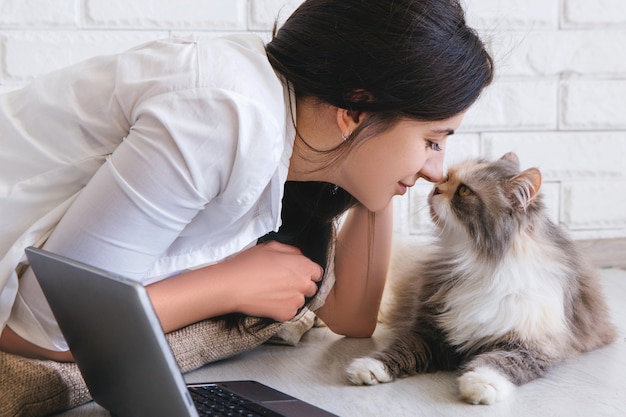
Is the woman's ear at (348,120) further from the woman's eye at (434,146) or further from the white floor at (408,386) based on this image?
the white floor at (408,386)

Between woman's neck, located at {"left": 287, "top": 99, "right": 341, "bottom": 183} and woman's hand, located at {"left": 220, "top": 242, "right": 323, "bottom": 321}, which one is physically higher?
woman's neck, located at {"left": 287, "top": 99, "right": 341, "bottom": 183}

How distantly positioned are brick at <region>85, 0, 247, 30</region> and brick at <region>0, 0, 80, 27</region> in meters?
0.04

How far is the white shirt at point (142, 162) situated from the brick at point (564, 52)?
1021 millimetres

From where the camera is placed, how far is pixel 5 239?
1093mm

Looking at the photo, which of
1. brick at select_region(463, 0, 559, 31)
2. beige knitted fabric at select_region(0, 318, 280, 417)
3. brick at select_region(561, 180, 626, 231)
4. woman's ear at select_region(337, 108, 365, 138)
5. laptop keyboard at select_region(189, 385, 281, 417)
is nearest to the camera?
laptop keyboard at select_region(189, 385, 281, 417)

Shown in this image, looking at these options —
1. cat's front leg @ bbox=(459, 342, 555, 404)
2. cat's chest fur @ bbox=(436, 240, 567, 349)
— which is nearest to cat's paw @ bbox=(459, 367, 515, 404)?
cat's front leg @ bbox=(459, 342, 555, 404)

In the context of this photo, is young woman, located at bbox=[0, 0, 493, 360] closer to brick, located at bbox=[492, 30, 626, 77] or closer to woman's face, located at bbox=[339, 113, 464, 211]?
woman's face, located at bbox=[339, 113, 464, 211]

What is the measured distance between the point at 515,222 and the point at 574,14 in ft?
3.20

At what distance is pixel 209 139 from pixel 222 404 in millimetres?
327

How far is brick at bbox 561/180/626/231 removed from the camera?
2.03m

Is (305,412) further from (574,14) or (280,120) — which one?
(574,14)

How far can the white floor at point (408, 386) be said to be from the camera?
3.50 ft

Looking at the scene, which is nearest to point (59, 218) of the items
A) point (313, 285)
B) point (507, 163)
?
point (313, 285)

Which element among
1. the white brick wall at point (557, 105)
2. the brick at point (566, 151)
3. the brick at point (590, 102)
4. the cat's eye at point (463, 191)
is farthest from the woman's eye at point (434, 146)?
the brick at point (590, 102)
